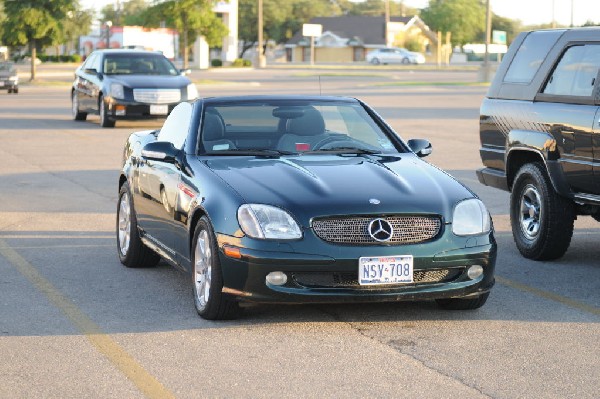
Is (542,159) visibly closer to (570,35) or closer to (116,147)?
(570,35)

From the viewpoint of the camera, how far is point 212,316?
777 cm

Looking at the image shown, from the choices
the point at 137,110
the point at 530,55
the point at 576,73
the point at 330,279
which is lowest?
the point at 137,110

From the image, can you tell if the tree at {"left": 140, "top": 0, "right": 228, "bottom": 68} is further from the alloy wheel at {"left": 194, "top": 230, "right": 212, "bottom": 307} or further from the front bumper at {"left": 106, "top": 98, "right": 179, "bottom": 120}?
the alloy wheel at {"left": 194, "top": 230, "right": 212, "bottom": 307}

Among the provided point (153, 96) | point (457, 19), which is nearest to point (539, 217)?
point (153, 96)

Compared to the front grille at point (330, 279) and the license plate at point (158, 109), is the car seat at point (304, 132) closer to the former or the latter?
the front grille at point (330, 279)

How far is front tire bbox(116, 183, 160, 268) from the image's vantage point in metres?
9.73

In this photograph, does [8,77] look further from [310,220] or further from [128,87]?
[310,220]

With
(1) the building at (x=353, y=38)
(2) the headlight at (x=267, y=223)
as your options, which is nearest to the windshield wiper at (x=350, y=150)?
(2) the headlight at (x=267, y=223)

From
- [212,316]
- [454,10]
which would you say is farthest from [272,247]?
[454,10]

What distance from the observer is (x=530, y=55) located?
10.8 meters

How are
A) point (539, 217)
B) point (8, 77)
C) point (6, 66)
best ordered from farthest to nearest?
point (6, 66)
point (8, 77)
point (539, 217)

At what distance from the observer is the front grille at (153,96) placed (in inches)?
1024

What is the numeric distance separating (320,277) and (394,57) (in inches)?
4384

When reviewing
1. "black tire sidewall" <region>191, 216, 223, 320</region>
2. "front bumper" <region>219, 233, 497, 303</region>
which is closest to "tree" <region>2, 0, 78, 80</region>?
"black tire sidewall" <region>191, 216, 223, 320</region>
